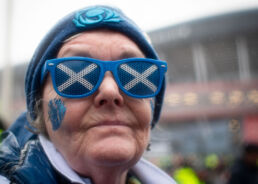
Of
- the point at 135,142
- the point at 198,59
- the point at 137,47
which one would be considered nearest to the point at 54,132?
the point at 135,142

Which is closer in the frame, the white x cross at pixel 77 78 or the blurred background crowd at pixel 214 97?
the white x cross at pixel 77 78

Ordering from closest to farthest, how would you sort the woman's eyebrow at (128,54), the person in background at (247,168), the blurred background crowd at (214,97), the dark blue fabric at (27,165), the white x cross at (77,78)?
1. the dark blue fabric at (27,165)
2. the white x cross at (77,78)
3. the woman's eyebrow at (128,54)
4. the person in background at (247,168)
5. the blurred background crowd at (214,97)

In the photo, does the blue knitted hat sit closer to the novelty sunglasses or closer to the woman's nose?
the novelty sunglasses

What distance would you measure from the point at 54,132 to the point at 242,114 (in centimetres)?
681

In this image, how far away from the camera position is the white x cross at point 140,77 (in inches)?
39.1

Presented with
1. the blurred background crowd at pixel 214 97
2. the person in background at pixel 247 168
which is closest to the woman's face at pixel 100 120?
the person in background at pixel 247 168

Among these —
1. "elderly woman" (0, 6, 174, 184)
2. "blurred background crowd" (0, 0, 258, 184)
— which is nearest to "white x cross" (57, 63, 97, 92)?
"elderly woman" (0, 6, 174, 184)

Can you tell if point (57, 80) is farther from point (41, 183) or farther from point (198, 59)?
point (198, 59)

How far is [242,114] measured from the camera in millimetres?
6562

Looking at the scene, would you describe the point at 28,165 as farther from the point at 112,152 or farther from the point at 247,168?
the point at 247,168

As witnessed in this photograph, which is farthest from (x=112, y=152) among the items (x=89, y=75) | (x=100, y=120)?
(x=89, y=75)

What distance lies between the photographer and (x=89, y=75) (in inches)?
37.3

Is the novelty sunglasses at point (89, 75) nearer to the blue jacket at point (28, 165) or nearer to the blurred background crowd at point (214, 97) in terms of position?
the blue jacket at point (28, 165)

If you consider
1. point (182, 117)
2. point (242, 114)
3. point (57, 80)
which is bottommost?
point (242, 114)
